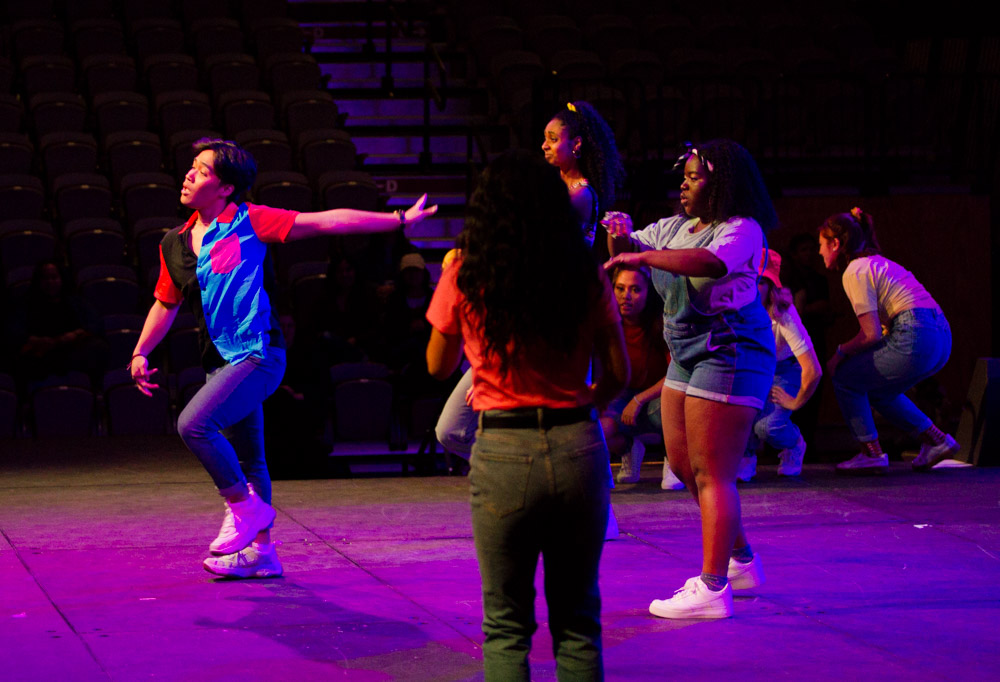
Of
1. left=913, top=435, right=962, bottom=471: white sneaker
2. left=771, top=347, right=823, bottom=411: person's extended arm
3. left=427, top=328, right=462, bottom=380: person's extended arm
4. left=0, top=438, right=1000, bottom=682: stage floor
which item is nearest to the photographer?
left=427, top=328, right=462, bottom=380: person's extended arm

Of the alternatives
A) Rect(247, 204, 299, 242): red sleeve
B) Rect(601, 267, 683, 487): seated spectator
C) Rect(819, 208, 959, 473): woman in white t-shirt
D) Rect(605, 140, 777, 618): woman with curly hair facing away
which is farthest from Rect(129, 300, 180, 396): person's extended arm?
Rect(819, 208, 959, 473): woman in white t-shirt

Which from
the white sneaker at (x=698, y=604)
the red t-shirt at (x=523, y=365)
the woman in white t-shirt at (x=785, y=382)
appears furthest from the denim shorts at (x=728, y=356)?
the woman in white t-shirt at (x=785, y=382)

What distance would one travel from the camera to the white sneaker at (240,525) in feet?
14.4

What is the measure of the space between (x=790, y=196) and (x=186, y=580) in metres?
6.63

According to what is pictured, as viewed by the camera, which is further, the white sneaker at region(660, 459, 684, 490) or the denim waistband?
the denim waistband

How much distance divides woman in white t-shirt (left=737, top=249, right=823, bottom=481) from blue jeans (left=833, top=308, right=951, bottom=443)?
0.97 feet

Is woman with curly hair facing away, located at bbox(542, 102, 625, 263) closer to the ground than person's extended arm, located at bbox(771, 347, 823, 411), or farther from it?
farther from it

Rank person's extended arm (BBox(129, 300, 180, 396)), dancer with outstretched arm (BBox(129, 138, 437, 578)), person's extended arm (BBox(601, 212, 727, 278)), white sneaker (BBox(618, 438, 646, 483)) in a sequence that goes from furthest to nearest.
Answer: white sneaker (BBox(618, 438, 646, 483))
person's extended arm (BBox(129, 300, 180, 396))
dancer with outstretched arm (BBox(129, 138, 437, 578))
person's extended arm (BBox(601, 212, 727, 278))

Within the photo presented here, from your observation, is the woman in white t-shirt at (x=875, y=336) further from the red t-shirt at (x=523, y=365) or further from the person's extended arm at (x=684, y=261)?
the red t-shirt at (x=523, y=365)

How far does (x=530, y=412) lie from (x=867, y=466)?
186 inches

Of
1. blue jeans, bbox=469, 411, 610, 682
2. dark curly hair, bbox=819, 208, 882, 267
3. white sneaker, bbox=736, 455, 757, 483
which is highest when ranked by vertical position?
dark curly hair, bbox=819, 208, 882, 267

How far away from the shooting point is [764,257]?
4086 mm

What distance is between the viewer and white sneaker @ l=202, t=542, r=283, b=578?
4.51m

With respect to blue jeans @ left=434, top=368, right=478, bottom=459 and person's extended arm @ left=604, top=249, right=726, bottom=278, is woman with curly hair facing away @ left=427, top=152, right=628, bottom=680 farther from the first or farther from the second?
blue jeans @ left=434, top=368, right=478, bottom=459
